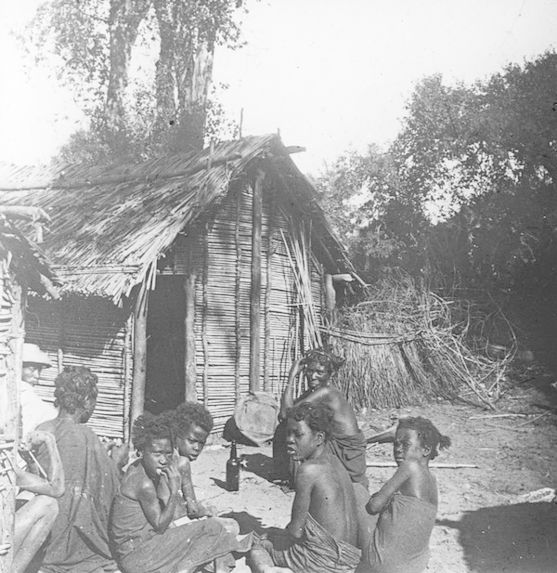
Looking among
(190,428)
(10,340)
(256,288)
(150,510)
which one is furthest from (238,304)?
(10,340)

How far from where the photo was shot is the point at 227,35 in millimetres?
18188

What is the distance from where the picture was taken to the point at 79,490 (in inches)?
160

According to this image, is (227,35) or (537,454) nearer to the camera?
(537,454)

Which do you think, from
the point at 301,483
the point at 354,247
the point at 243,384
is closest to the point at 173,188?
the point at 243,384

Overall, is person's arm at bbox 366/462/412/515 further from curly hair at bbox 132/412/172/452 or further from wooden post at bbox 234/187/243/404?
wooden post at bbox 234/187/243/404

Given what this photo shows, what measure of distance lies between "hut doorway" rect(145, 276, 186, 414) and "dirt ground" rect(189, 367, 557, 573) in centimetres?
237

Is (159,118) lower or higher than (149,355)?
higher

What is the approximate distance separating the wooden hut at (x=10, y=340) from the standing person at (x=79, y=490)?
55cm

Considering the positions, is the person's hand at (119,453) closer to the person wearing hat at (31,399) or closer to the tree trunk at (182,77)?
the person wearing hat at (31,399)

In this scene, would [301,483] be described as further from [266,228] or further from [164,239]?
[266,228]

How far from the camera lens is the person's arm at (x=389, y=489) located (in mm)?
3902

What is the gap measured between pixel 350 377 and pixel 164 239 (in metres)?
4.80

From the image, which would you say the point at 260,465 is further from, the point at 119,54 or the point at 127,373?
the point at 119,54

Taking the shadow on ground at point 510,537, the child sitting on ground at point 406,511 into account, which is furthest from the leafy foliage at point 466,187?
the child sitting on ground at point 406,511
